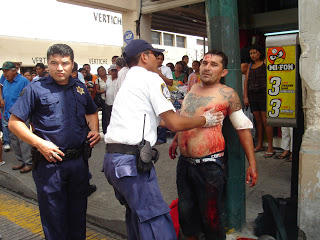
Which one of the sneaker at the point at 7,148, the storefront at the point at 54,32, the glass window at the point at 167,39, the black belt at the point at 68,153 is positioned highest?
the glass window at the point at 167,39

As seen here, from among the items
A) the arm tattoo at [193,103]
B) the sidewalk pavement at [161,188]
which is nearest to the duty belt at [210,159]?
the arm tattoo at [193,103]

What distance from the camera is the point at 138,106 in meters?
2.27

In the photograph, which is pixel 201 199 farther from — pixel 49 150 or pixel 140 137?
pixel 49 150

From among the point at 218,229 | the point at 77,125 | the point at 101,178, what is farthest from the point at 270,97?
the point at 101,178

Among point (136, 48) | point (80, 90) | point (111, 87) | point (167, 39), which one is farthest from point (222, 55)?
point (167, 39)

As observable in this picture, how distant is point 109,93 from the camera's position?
270 inches

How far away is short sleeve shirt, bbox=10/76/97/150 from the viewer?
2658 mm

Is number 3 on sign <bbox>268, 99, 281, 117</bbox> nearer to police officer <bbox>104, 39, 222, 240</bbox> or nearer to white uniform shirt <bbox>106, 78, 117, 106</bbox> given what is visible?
police officer <bbox>104, 39, 222, 240</bbox>

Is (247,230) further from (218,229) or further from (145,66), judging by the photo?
(145,66)

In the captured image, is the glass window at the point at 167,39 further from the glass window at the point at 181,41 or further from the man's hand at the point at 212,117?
the man's hand at the point at 212,117

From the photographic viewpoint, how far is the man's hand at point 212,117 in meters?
2.44

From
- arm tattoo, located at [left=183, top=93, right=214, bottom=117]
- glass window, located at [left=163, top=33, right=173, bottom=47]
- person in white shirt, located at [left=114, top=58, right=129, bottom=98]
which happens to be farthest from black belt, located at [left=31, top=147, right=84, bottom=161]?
glass window, located at [left=163, top=33, right=173, bottom=47]

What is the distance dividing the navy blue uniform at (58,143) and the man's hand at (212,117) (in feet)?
3.91

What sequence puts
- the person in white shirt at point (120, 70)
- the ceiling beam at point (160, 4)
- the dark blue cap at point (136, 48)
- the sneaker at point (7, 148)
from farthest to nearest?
the sneaker at point (7, 148)
the ceiling beam at point (160, 4)
the person in white shirt at point (120, 70)
the dark blue cap at point (136, 48)
